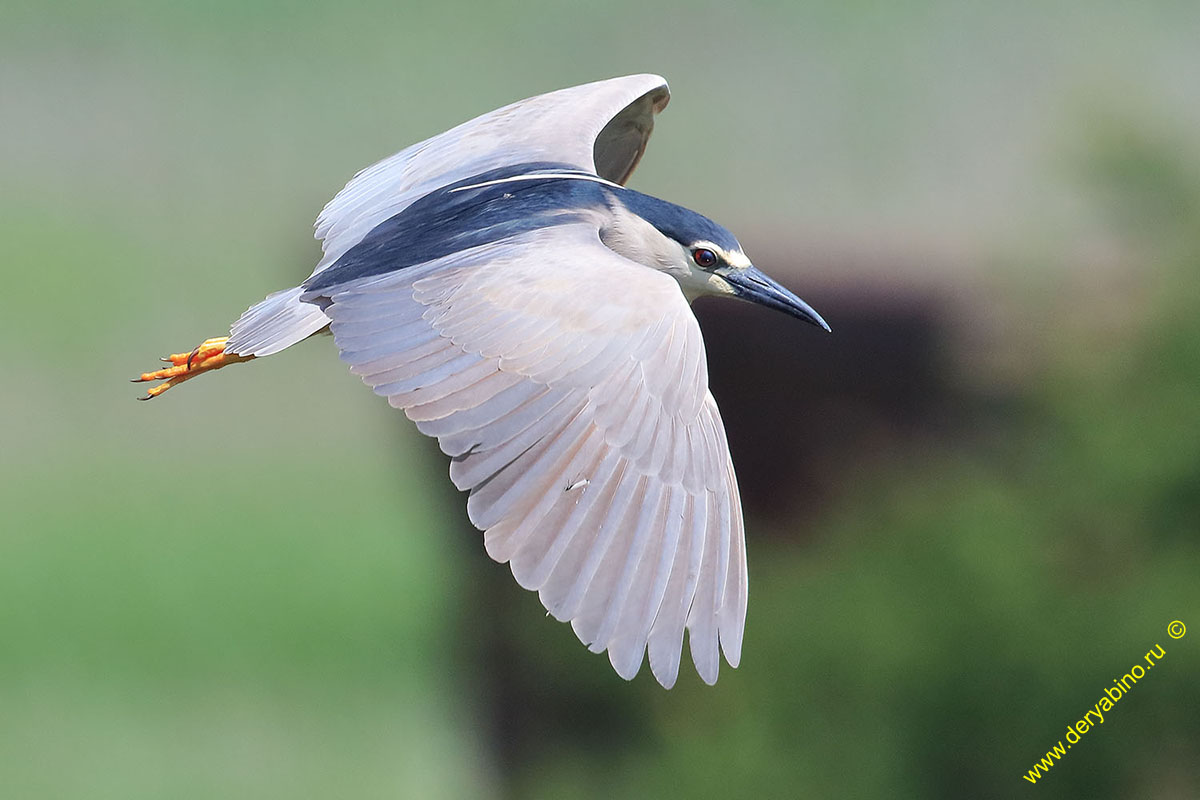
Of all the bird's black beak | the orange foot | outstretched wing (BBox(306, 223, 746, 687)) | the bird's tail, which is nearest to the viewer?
outstretched wing (BBox(306, 223, 746, 687))

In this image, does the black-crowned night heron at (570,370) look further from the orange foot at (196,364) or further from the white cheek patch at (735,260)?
the orange foot at (196,364)

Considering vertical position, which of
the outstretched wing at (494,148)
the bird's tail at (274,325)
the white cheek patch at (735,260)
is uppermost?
the white cheek patch at (735,260)

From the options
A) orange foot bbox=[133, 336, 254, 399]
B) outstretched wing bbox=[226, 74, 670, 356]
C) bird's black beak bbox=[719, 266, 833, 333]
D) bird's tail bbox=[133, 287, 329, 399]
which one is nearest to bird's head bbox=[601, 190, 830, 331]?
bird's black beak bbox=[719, 266, 833, 333]

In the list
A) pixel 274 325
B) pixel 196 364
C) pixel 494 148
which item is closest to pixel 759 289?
pixel 494 148

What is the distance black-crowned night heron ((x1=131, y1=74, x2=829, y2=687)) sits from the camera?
1664 mm

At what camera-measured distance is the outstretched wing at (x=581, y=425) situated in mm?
1652

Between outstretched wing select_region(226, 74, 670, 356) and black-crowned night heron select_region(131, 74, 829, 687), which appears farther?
outstretched wing select_region(226, 74, 670, 356)

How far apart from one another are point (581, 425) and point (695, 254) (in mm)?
572

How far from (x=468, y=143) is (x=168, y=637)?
21.2 ft

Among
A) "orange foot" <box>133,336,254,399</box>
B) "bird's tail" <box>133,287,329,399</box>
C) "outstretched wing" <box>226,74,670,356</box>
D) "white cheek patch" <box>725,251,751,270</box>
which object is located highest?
"white cheek patch" <box>725,251,751,270</box>

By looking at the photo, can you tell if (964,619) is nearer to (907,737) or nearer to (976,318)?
(907,737)

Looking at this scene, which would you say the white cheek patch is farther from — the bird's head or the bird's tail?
the bird's tail

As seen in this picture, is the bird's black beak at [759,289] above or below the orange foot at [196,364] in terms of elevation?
above

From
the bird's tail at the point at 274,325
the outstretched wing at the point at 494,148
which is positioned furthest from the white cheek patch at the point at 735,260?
the bird's tail at the point at 274,325
